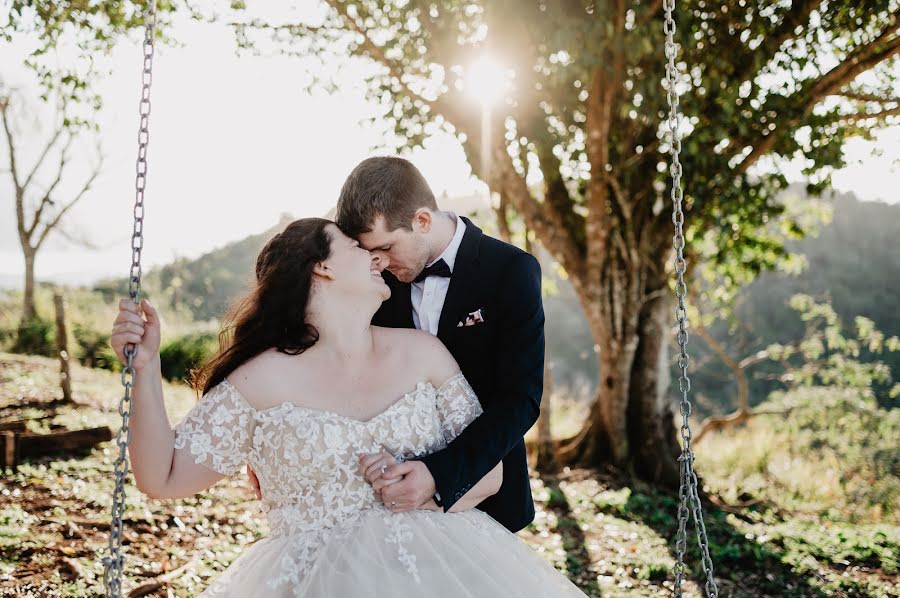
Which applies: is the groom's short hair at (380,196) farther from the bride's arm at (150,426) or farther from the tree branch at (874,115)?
the tree branch at (874,115)

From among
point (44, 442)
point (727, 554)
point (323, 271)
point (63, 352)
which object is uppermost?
point (323, 271)

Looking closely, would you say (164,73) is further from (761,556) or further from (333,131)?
(761,556)

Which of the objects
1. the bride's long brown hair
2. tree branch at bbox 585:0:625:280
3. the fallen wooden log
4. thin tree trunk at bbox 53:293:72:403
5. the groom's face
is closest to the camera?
the bride's long brown hair

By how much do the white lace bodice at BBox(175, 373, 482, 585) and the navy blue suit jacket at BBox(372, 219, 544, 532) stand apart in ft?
1.42

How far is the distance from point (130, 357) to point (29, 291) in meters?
14.4

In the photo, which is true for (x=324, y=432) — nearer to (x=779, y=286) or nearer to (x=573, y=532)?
(x=573, y=532)

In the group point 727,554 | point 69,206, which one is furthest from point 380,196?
point 69,206

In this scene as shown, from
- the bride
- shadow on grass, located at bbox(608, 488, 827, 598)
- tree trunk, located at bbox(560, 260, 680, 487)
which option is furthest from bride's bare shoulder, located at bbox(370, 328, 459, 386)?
tree trunk, located at bbox(560, 260, 680, 487)

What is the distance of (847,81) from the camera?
242 inches

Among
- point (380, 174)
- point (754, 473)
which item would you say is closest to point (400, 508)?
point (380, 174)

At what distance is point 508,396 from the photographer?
2572 millimetres

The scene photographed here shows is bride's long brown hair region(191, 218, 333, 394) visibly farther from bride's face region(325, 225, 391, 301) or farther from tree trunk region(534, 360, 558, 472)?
tree trunk region(534, 360, 558, 472)

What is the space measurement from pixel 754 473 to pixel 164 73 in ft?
25.5

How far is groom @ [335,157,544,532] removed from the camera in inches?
105
